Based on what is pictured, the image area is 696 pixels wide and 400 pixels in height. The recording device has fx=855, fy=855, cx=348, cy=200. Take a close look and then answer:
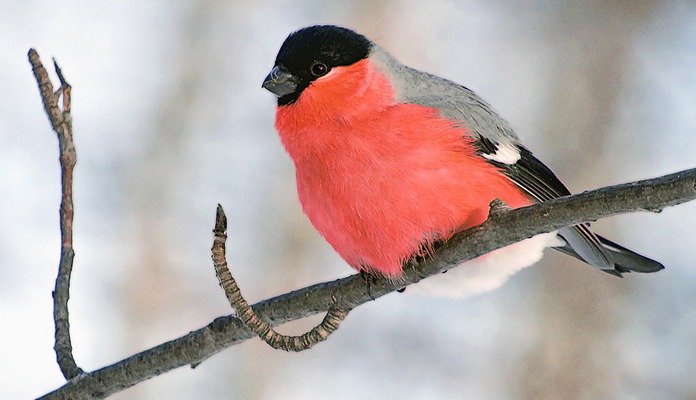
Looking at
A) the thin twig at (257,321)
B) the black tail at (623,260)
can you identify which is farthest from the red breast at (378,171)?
the black tail at (623,260)

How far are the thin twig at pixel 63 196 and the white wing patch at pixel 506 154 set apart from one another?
1.27m

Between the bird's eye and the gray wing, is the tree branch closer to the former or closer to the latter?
the gray wing

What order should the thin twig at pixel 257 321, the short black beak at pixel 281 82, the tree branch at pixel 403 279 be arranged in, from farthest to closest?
the short black beak at pixel 281 82 → the thin twig at pixel 257 321 → the tree branch at pixel 403 279

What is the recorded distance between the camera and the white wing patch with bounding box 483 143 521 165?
2676mm

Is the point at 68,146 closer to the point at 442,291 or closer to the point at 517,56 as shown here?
the point at 442,291

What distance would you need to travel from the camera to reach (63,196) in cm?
A: 194

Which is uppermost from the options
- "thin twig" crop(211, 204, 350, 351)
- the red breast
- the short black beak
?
the short black beak

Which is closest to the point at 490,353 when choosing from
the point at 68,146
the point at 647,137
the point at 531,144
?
the point at 531,144

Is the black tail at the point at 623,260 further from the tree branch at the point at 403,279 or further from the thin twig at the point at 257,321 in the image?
the thin twig at the point at 257,321

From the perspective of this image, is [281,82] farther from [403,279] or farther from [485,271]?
[485,271]

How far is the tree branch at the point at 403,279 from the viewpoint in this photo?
1.76 metres

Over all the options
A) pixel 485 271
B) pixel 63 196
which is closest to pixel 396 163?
pixel 485 271

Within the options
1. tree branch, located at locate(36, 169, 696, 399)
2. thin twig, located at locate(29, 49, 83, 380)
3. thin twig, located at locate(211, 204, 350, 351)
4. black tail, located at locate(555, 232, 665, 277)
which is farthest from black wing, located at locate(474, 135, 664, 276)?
thin twig, located at locate(29, 49, 83, 380)

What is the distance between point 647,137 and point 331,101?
2.91m
